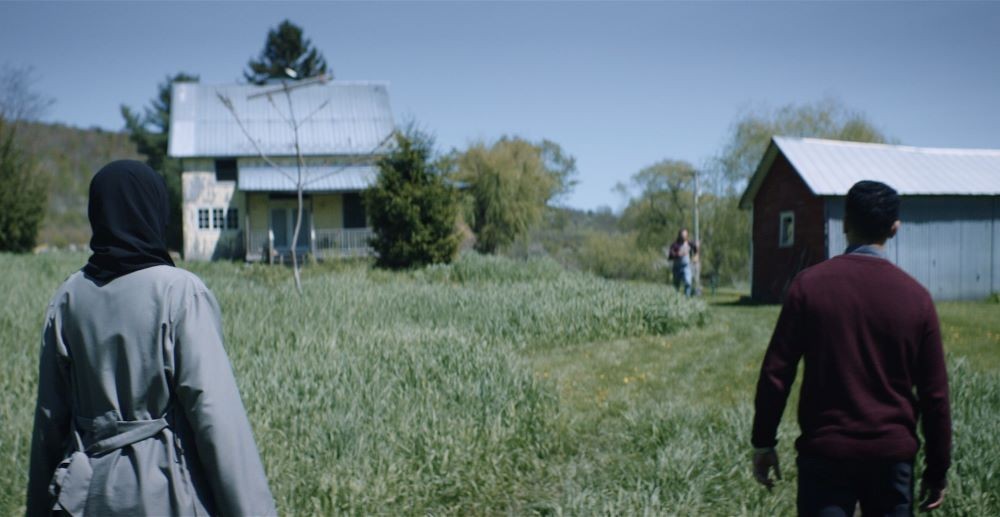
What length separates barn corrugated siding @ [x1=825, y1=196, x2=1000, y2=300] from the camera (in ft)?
66.2

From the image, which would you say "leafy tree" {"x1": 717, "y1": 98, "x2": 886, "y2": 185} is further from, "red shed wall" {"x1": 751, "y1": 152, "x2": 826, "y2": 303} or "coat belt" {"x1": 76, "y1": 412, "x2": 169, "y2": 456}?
"coat belt" {"x1": 76, "y1": 412, "x2": 169, "y2": 456}

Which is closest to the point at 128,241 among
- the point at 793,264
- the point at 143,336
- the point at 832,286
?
the point at 143,336

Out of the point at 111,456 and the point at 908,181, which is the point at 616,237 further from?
the point at 111,456

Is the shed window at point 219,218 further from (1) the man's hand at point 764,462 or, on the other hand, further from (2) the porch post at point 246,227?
(1) the man's hand at point 764,462

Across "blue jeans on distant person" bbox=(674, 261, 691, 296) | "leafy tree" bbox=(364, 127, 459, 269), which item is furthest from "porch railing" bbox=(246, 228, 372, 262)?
"blue jeans on distant person" bbox=(674, 261, 691, 296)

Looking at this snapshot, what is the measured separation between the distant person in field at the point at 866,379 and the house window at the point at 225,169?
33662mm

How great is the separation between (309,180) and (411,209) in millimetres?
10247

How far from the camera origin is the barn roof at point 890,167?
20.2 m

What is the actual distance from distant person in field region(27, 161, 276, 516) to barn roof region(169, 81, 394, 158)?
3044cm

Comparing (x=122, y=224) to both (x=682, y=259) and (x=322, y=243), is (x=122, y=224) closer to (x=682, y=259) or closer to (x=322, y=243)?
(x=682, y=259)

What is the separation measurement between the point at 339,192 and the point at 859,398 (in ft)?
104

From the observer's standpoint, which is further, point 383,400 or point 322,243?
point 322,243

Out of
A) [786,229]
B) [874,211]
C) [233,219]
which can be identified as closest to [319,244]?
[233,219]

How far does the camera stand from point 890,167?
70.3 ft
